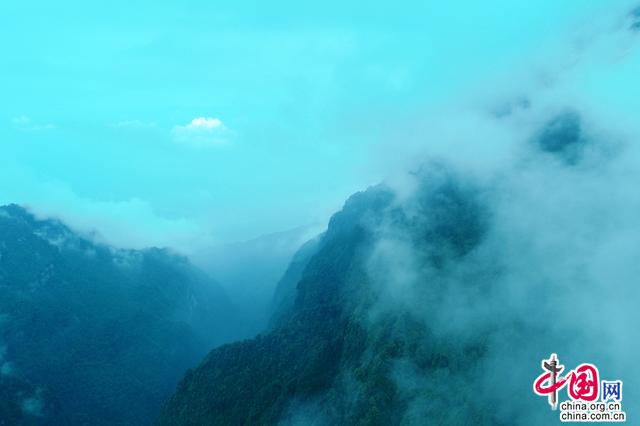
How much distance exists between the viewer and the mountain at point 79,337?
147375 millimetres

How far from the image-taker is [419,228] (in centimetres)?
15425

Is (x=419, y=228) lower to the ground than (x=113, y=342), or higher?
higher

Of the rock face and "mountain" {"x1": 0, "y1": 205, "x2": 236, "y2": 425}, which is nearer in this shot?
the rock face

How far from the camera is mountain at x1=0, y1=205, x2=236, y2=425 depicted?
14738 cm

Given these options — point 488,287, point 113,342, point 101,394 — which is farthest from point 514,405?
point 113,342

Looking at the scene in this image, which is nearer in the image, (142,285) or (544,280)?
(544,280)

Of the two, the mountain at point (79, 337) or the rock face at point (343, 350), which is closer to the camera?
the rock face at point (343, 350)

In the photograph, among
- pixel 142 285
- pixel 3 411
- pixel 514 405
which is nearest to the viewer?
pixel 514 405

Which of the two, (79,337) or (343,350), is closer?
(343,350)

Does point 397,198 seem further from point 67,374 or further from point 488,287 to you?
point 67,374

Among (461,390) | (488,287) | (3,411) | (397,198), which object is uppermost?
(397,198)

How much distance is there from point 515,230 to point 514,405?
5052 cm

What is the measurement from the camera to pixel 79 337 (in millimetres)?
166875

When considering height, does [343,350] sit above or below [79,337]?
below
